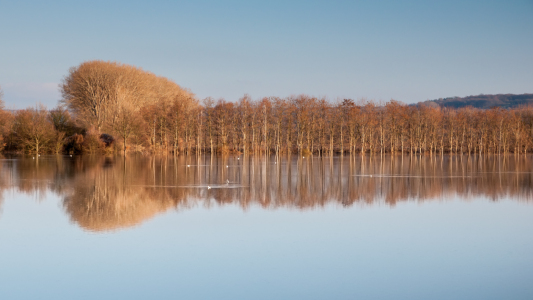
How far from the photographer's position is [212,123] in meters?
69.1

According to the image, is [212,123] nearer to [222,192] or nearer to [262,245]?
[222,192]

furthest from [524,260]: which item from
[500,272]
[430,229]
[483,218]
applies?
[483,218]

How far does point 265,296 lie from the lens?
6.93m

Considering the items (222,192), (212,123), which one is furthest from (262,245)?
(212,123)

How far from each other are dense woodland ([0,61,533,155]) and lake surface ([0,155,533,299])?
42.3 metres

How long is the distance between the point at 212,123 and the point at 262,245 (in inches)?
2359

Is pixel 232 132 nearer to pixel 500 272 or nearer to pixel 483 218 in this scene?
pixel 483 218

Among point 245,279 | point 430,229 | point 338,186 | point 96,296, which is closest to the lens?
point 96,296

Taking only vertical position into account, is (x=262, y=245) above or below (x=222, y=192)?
below

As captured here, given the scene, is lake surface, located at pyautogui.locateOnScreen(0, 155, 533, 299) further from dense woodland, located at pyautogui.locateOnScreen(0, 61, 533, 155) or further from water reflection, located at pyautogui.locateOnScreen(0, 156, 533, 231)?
dense woodland, located at pyautogui.locateOnScreen(0, 61, 533, 155)

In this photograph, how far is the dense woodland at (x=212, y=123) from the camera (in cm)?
5819

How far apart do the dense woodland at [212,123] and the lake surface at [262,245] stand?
42.3m

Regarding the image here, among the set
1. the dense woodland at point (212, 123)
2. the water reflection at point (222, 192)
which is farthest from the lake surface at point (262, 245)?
the dense woodland at point (212, 123)

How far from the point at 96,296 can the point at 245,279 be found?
7.39ft
